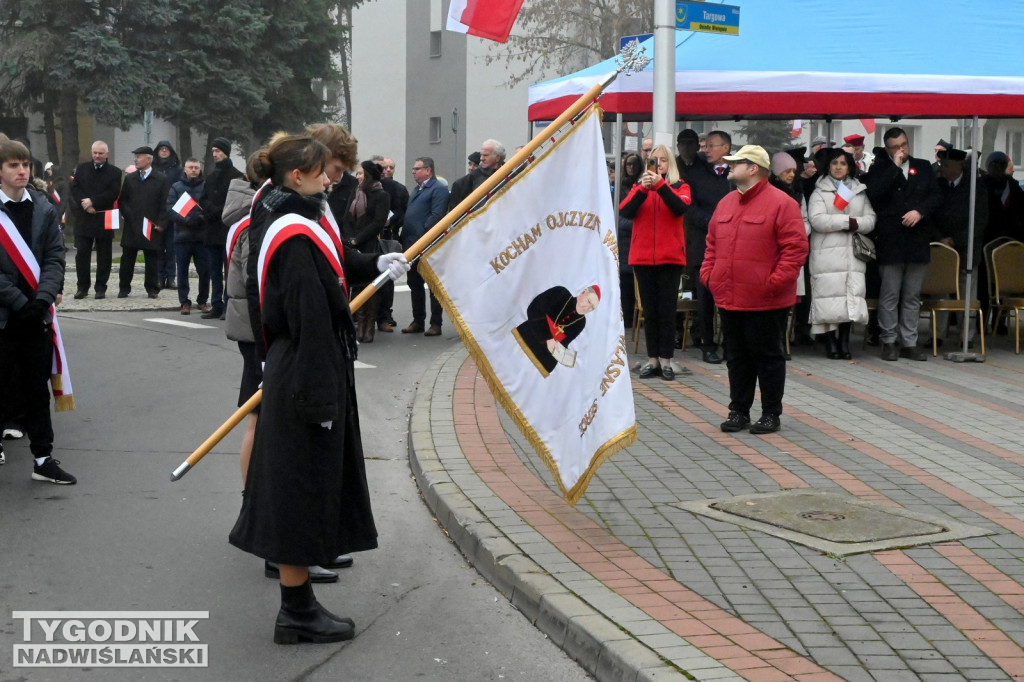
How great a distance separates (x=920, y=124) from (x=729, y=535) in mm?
35061

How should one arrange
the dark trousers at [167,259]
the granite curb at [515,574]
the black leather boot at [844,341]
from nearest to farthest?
the granite curb at [515,574], the black leather boot at [844,341], the dark trousers at [167,259]

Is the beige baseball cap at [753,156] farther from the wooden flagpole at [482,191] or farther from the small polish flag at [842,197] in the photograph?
the small polish flag at [842,197]

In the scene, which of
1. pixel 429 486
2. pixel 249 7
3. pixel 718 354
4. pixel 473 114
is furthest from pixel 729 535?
pixel 473 114

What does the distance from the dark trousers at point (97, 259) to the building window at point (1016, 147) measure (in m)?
32.4

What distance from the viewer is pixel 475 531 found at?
20.2ft

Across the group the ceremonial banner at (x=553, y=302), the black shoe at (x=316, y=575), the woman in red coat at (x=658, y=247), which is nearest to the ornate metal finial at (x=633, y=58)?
the ceremonial banner at (x=553, y=302)

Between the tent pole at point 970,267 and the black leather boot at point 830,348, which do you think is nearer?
the tent pole at point 970,267

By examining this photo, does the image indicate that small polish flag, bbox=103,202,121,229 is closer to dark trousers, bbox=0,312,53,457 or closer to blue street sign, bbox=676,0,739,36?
blue street sign, bbox=676,0,739,36

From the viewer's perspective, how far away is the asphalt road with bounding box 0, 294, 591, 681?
4.80 metres

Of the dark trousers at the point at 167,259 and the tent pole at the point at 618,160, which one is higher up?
the tent pole at the point at 618,160

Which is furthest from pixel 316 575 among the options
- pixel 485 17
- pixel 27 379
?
pixel 485 17

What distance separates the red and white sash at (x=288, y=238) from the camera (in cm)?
478

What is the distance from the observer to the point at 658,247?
1073 centimetres

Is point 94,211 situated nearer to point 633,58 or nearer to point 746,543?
point 633,58
